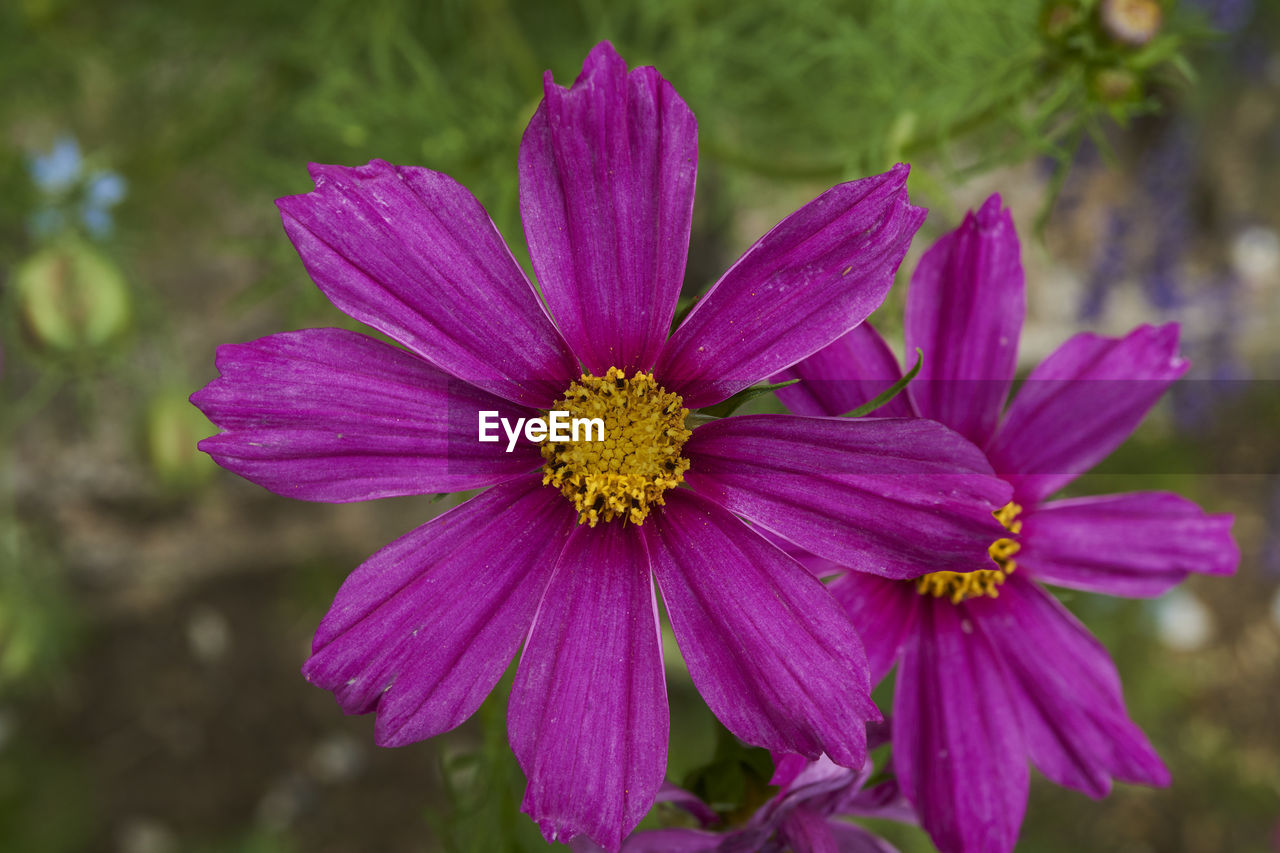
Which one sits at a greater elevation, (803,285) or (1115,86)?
(1115,86)

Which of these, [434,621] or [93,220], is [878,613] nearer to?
[434,621]

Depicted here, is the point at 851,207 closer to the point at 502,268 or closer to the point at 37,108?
the point at 502,268

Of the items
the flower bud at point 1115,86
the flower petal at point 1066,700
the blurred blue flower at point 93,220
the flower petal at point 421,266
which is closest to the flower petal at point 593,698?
the flower petal at point 421,266

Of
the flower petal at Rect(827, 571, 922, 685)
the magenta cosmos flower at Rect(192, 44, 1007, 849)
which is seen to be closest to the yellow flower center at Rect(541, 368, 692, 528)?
the magenta cosmos flower at Rect(192, 44, 1007, 849)

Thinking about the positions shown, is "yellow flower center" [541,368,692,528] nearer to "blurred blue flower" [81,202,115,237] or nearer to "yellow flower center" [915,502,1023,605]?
"yellow flower center" [915,502,1023,605]

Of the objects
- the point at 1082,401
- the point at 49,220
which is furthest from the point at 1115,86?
the point at 49,220

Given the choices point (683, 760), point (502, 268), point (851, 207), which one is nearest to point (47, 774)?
point (683, 760)
